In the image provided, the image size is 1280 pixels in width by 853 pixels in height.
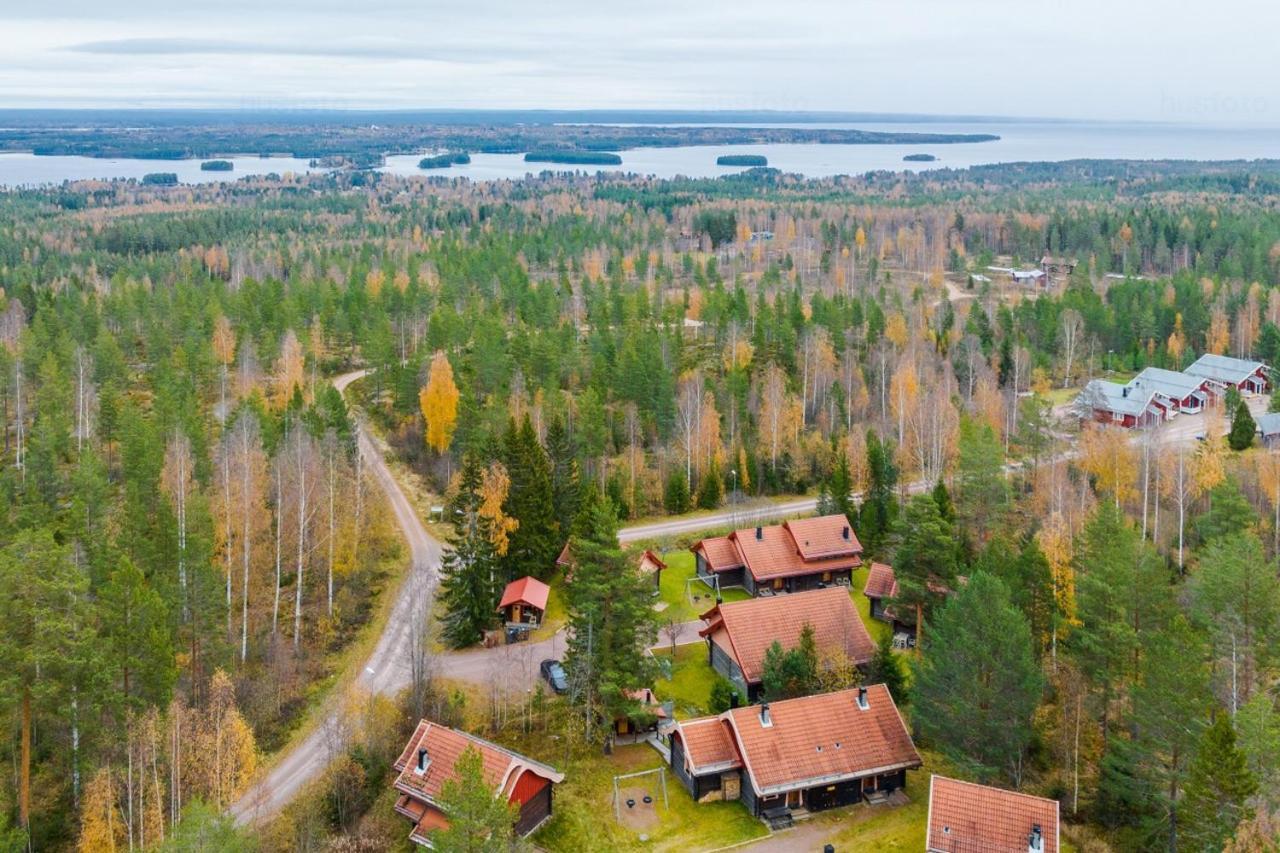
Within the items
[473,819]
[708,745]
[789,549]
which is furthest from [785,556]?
[473,819]

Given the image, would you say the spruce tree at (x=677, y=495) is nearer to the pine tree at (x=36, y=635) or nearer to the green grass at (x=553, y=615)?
the green grass at (x=553, y=615)

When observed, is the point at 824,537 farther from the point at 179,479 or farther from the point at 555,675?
the point at 179,479

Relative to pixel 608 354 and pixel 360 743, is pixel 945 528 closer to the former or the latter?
pixel 360 743

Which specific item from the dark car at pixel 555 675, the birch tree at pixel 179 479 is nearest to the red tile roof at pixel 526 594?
the dark car at pixel 555 675

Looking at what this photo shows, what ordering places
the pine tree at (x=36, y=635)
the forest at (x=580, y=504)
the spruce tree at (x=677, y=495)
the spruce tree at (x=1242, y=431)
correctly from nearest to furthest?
the pine tree at (x=36, y=635) → the forest at (x=580, y=504) → the spruce tree at (x=677, y=495) → the spruce tree at (x=1242, y=431)

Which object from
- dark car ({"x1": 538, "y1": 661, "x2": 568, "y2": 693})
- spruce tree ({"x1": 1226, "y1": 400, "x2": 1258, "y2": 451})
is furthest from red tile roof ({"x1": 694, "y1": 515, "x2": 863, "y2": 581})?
spruce tree ({"x1": 1226, "y1": 400, "x2": 1258, "y2": 451})

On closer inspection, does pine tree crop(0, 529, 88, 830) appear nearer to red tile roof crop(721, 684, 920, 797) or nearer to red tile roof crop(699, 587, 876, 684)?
red tile roof crop(721, 684, 920, 797)

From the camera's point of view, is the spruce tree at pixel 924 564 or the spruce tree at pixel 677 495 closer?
the spruce tree at pixel 924 564
